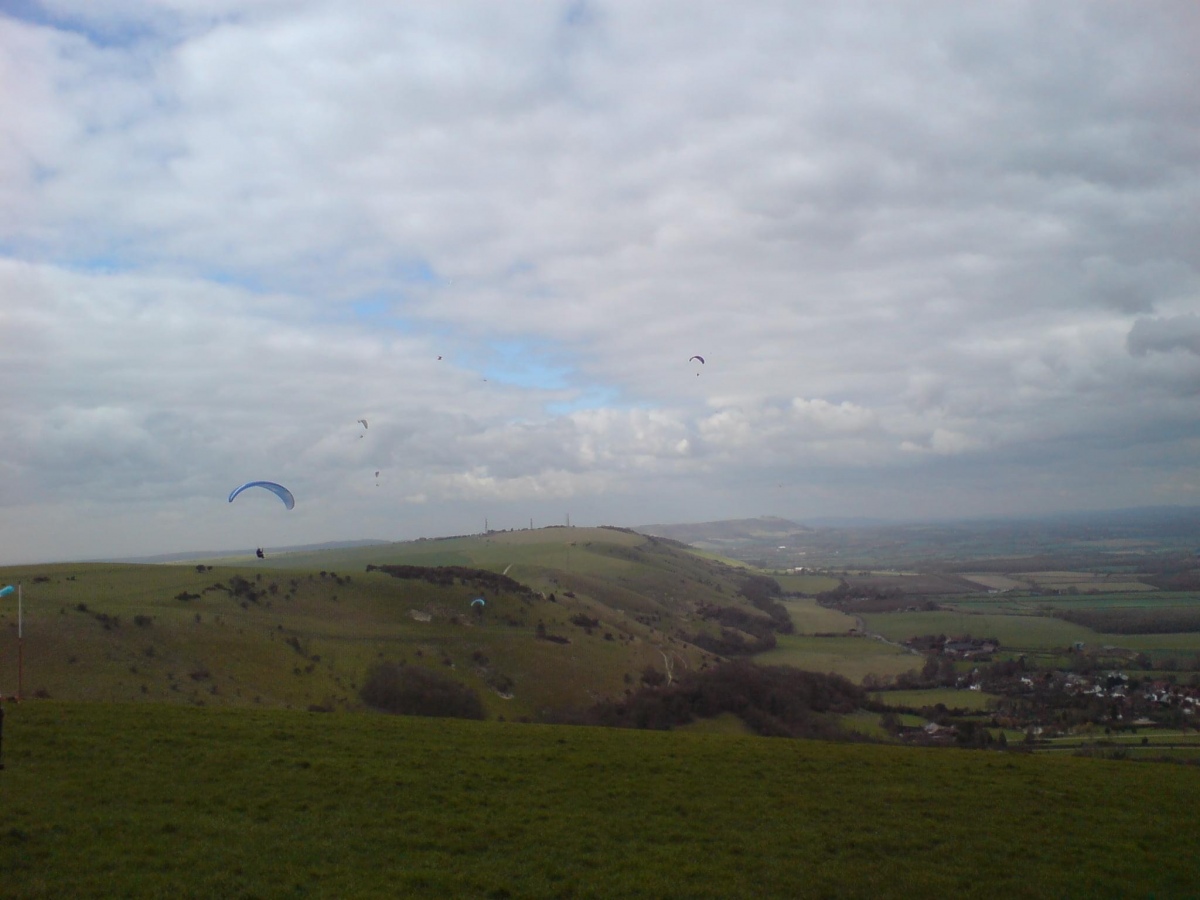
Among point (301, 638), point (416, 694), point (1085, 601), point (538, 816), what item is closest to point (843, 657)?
point (1085, 601)

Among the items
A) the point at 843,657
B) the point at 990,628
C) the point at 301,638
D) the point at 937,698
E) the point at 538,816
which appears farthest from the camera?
the point at 990,628

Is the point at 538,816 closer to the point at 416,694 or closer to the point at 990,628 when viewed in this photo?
the point at 416,694

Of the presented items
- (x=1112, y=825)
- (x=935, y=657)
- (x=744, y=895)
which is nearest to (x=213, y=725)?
(x=744, y=895)

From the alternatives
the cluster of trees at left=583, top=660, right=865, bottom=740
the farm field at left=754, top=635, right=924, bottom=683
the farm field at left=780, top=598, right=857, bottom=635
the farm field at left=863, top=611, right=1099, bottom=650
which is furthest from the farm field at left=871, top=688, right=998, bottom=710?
the farm field at left=780, top=598, right=857, bottom=635

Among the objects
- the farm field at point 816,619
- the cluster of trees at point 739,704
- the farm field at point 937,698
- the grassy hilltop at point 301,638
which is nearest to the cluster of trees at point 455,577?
the grassy hilltop at point 301,638

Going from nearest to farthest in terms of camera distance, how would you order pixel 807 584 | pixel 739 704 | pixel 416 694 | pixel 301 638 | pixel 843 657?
pixel 416 694 < pixel 301 638 < pixel 739 704 < pixel 843 657 < pixel 807 584

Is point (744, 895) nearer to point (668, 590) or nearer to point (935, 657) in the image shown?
point (935, 657)

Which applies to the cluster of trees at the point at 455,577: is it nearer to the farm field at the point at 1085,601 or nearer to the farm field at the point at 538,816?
the farm field at the point at 538,816
